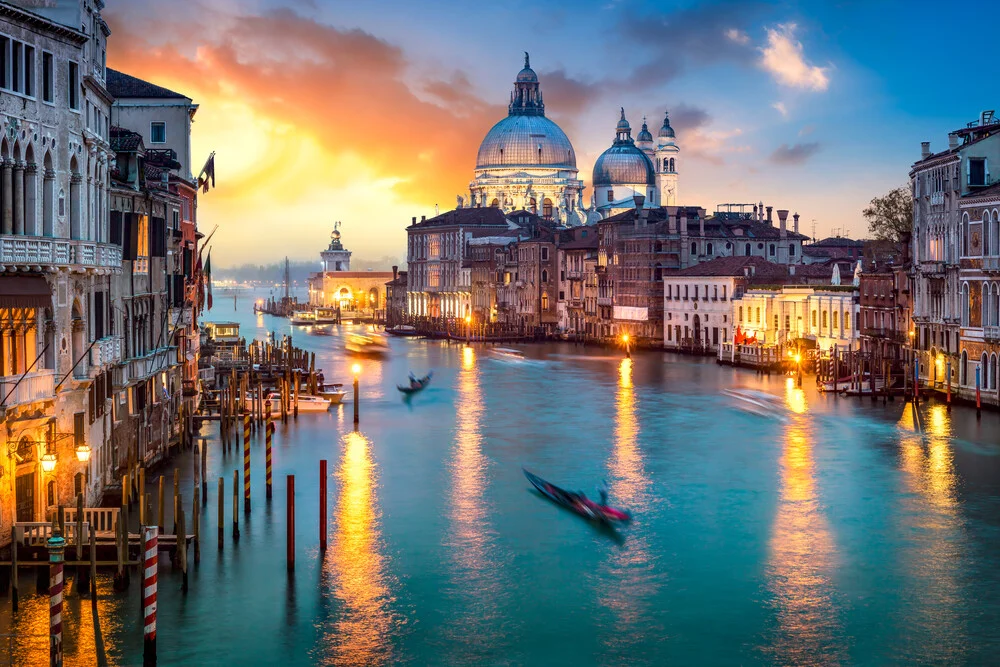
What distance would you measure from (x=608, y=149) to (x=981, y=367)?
8872cm

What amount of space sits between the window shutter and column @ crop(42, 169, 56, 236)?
4442 millimetres

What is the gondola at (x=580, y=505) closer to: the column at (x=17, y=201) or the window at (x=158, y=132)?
the column at (x=17, y=201)

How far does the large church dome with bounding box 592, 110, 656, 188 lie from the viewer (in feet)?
409

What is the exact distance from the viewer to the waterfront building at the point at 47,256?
18281 mm

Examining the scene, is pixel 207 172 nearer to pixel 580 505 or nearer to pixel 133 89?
pixel 133 89

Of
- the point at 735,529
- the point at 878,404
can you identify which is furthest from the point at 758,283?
the point at 735,529

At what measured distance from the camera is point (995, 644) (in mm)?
18031

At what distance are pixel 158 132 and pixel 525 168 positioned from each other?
100982 mm

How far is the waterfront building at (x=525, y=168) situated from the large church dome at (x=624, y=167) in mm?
7915

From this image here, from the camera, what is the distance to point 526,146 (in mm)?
136750

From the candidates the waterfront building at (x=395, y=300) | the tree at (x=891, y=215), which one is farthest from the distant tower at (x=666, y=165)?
the tree at (x=891, y=215)

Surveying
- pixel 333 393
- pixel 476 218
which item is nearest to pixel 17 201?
pixel 333 393

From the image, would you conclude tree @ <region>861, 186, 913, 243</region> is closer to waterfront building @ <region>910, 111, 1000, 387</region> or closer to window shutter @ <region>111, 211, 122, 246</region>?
waterfront building @ <region>910, 111, 1000, 387</region>

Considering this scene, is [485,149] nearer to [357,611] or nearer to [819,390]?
[819,390]
